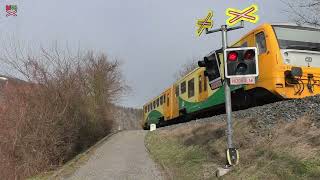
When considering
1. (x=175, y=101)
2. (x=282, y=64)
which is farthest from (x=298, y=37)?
(x=175, y=101)

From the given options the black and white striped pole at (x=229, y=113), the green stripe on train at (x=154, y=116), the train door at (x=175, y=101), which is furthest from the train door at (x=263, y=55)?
the green stripe on train at (x=154, y=116)

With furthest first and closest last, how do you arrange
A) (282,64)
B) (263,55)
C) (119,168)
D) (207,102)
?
(207,102) → (119,168) → (263,55) → (282,64)

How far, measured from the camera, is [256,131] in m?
12.2

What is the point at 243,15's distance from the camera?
1009 cm

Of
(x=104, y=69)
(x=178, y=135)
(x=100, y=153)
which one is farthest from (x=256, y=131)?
(x=104, y=69)

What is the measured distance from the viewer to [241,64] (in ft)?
34.0

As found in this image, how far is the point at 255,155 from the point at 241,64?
201cm

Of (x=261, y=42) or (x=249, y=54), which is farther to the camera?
(x=261, y=42)

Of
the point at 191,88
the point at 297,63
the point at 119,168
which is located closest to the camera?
the point at 297,63

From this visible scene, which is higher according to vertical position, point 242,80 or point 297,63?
point 297,63

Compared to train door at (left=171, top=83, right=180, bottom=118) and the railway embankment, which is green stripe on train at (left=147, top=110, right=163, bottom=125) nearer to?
train door at (left=171, top=83, right=180, bottom=118)

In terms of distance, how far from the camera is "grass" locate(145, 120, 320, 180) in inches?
334

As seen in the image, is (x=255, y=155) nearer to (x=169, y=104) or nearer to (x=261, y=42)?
(x=261, y=42)

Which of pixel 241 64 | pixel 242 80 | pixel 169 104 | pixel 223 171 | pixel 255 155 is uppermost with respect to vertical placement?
pixel 169 104
